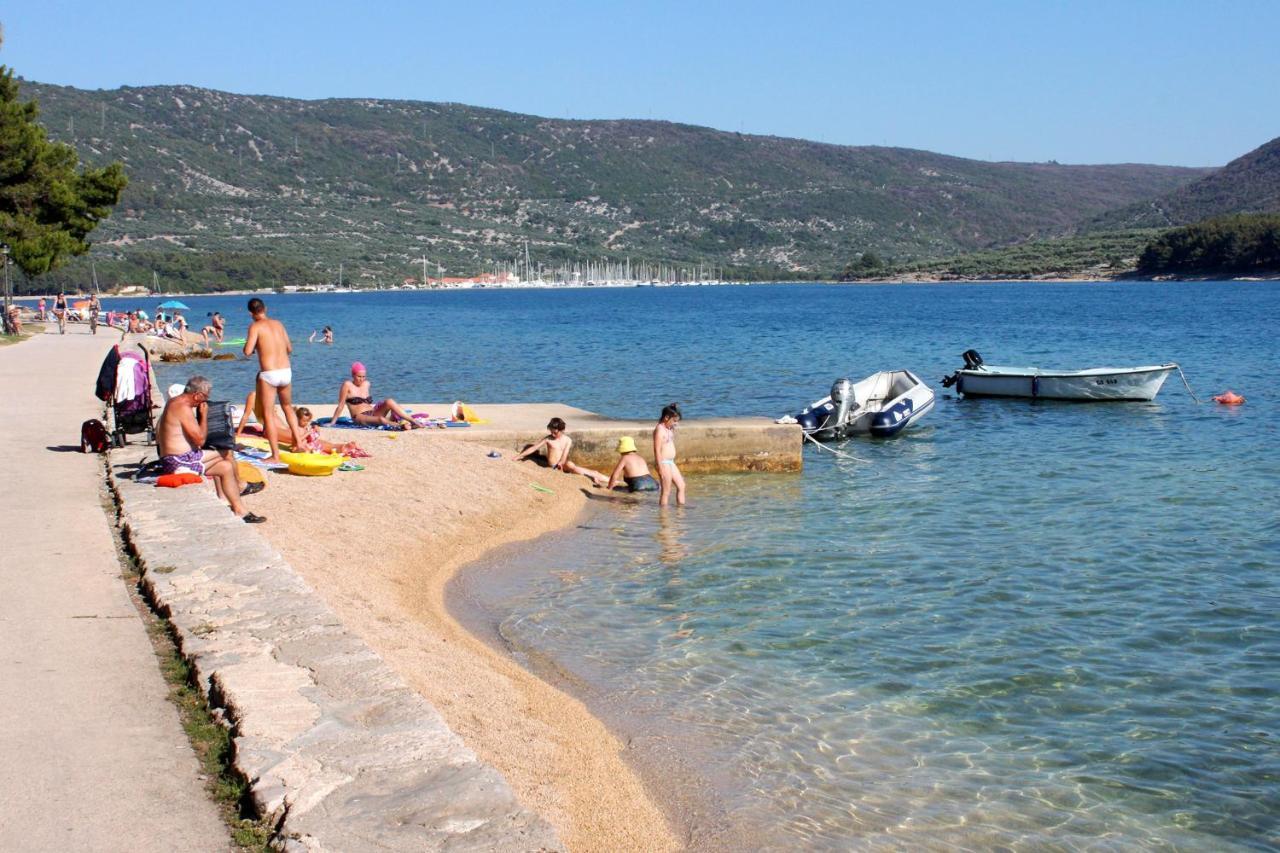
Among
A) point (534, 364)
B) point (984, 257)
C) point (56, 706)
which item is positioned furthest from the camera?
point (984, 257)

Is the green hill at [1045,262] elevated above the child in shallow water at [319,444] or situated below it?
above

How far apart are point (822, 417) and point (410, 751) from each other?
16.2 meters

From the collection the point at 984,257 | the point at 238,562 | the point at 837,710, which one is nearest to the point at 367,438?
the point at 238,562

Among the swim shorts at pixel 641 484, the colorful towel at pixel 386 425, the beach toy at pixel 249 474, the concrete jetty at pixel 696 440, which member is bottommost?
the swim shorts at pixel 641 484

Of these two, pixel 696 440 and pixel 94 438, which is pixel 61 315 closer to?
pixel 696 440

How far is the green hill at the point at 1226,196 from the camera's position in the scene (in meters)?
168

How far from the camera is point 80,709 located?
5199 millimetres

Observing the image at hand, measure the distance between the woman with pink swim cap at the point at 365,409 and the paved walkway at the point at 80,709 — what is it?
6.50m

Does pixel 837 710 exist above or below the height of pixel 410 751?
below

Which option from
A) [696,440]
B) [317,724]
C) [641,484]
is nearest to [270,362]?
[641,484]

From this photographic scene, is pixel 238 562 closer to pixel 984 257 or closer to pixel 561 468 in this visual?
pixel 561 468

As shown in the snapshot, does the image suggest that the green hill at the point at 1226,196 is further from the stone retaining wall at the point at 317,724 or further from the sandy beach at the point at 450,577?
the stone retaining wall at the point at 317,724

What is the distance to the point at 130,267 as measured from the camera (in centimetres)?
14438

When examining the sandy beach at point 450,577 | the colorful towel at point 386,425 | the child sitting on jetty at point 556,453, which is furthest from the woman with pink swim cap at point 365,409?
the child sitting on jetty at point 556,453
